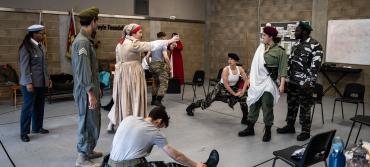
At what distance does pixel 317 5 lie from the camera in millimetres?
7582

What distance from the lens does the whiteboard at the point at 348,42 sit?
6824 millimetres

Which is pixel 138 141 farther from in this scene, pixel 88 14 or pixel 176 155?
pixel 88 14

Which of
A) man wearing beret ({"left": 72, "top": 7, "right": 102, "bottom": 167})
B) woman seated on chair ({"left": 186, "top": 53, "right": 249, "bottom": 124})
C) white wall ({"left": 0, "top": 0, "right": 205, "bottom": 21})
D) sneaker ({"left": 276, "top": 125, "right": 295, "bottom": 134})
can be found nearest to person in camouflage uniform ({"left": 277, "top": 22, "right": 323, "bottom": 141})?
sneaker ({"left": 276, "top": 125, "right": 295, "bottom": 134})

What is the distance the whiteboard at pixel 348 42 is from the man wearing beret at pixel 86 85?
5.83 m

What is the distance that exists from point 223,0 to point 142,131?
320 inches

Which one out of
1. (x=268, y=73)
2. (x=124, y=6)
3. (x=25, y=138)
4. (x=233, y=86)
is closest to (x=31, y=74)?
(x=25, y=138)

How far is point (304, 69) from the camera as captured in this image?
4.16 meters

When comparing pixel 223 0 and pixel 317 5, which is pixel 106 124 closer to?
pixel 317 5

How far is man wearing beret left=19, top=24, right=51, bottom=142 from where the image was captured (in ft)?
13.0

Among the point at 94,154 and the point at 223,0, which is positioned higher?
the point at 223,0

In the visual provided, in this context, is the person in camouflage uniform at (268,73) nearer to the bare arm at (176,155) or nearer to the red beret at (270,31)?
the red beret at (270,31)

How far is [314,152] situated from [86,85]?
1961 millimetres

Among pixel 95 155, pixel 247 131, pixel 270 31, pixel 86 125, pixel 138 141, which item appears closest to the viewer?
pixel 138 141

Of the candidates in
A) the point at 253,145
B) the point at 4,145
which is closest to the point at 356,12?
the point at 253,145
